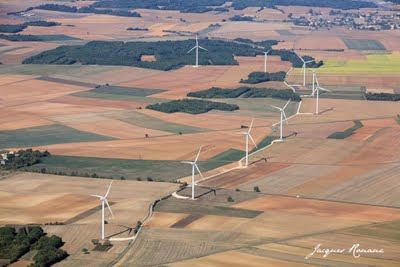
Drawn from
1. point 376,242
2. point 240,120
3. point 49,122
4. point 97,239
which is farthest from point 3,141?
point 376,242

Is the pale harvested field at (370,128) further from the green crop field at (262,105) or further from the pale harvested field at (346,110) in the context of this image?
the green crop field at (262,105)

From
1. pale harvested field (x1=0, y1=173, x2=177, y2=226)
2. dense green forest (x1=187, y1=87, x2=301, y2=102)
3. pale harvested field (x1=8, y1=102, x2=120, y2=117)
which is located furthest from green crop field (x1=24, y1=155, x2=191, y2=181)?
dense green forest (x1=187, y1=87, x2=301, y2=102)

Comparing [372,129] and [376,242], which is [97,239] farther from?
[372,129]

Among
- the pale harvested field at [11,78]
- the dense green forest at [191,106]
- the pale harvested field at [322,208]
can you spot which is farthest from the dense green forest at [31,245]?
the pale harvested field at [11,78]

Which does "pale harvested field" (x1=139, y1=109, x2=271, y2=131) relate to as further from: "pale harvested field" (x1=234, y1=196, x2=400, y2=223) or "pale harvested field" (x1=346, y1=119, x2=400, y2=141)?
"pale harvested field" (x1=234, y1=196, x2=400, y2=223)

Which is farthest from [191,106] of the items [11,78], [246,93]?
[11,78]
